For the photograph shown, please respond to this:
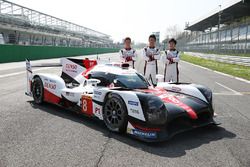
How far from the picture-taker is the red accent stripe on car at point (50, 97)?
245 inches

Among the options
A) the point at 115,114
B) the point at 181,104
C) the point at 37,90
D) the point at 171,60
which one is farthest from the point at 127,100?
the point at 171,60

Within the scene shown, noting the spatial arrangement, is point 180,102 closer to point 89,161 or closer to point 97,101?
point 97,101

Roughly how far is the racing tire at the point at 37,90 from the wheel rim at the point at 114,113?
96.3 inches

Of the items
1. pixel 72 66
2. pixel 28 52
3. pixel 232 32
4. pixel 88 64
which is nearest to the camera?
pixel 88 64

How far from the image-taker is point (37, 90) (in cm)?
695

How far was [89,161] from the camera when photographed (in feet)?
11.6

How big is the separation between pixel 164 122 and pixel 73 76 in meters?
3.24

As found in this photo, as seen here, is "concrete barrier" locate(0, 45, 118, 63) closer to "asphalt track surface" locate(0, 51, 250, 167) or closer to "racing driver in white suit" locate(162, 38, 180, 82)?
"racing driver in white suit" locate(162, 38, 180, 82)

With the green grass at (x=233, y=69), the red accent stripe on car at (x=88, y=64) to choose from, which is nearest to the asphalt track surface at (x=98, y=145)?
the red accent stripe on car at (x=88, y=64)

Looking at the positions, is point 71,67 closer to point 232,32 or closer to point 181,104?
point 181,104

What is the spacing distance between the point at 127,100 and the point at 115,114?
39 cm

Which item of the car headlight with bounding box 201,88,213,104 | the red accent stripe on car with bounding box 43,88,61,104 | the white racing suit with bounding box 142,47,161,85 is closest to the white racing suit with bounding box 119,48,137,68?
the white racing suit with bounding box 142,47,161,85

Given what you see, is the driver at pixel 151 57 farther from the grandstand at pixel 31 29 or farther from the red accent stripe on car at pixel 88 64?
the grandstand at pixel 31 29

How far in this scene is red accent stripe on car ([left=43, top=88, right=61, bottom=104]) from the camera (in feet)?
20.4
